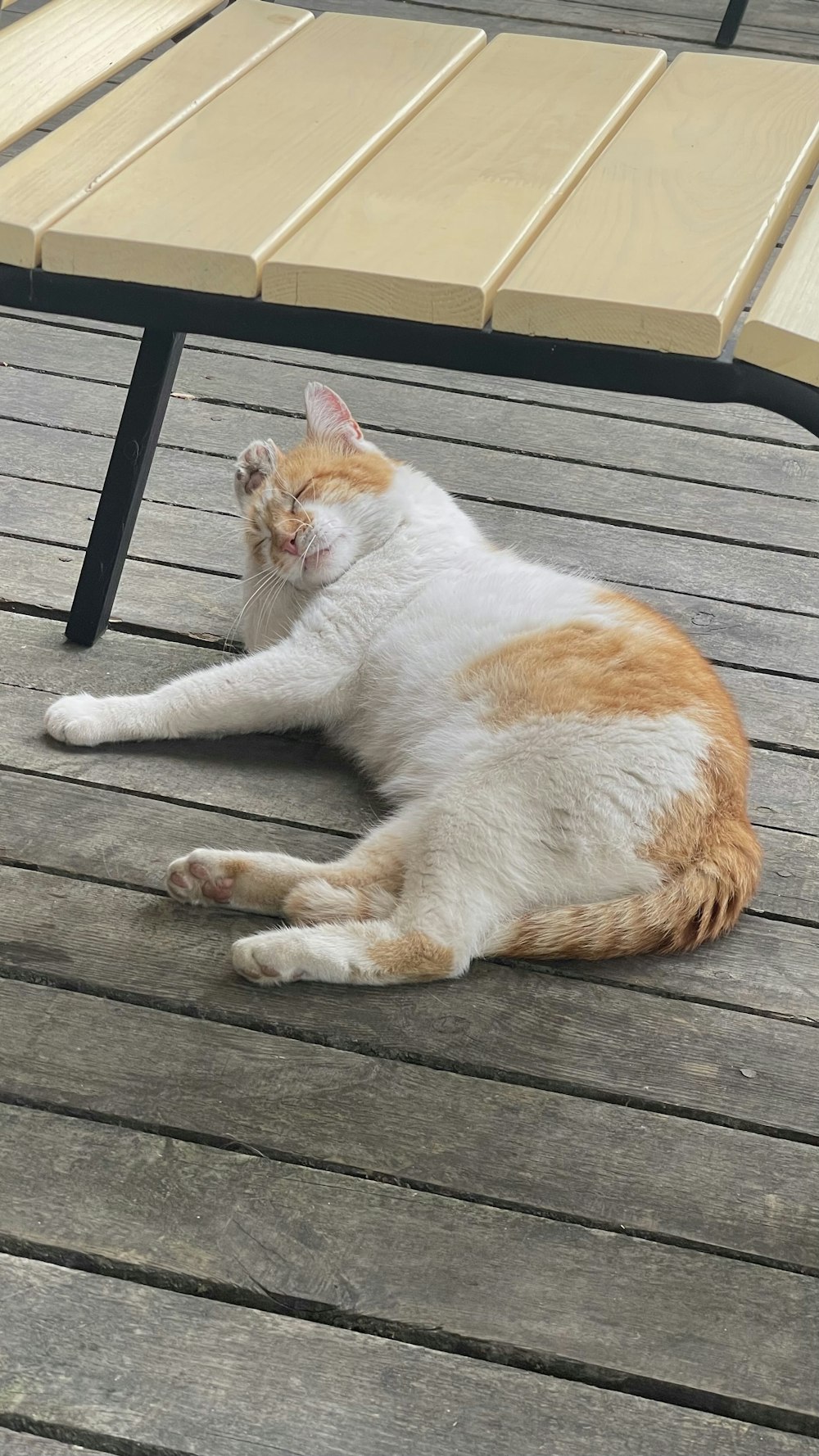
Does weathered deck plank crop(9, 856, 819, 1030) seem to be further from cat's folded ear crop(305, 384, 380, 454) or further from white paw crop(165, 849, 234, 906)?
cat's folded ear crop(305, 384, 380, 454)

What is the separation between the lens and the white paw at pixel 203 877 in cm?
162

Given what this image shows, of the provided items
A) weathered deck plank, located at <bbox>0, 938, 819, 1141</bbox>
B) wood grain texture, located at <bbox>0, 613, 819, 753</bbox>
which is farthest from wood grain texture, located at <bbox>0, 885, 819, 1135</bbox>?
wood grain texture, located at <bbox>0, 613, 819, 753</bbox>

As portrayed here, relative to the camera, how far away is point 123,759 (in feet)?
6.20

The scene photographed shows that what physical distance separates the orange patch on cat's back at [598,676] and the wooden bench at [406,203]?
40 cm

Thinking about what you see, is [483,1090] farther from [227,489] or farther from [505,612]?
[227,489]

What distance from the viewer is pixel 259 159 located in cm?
161

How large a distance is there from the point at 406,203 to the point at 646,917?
791 millimetres

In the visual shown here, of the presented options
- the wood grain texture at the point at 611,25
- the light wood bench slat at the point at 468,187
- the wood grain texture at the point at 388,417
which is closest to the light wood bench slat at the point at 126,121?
the light wood bench slat at the point at 468,187

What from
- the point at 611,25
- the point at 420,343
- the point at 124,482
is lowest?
the point at 124,482

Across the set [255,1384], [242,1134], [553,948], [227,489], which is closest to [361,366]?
[227,489]

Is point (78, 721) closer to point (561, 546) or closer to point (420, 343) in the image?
point (420, 343)

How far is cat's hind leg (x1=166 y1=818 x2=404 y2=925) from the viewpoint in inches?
62.0

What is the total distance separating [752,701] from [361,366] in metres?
1.23

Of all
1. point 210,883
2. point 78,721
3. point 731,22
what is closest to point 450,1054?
point 210,883
